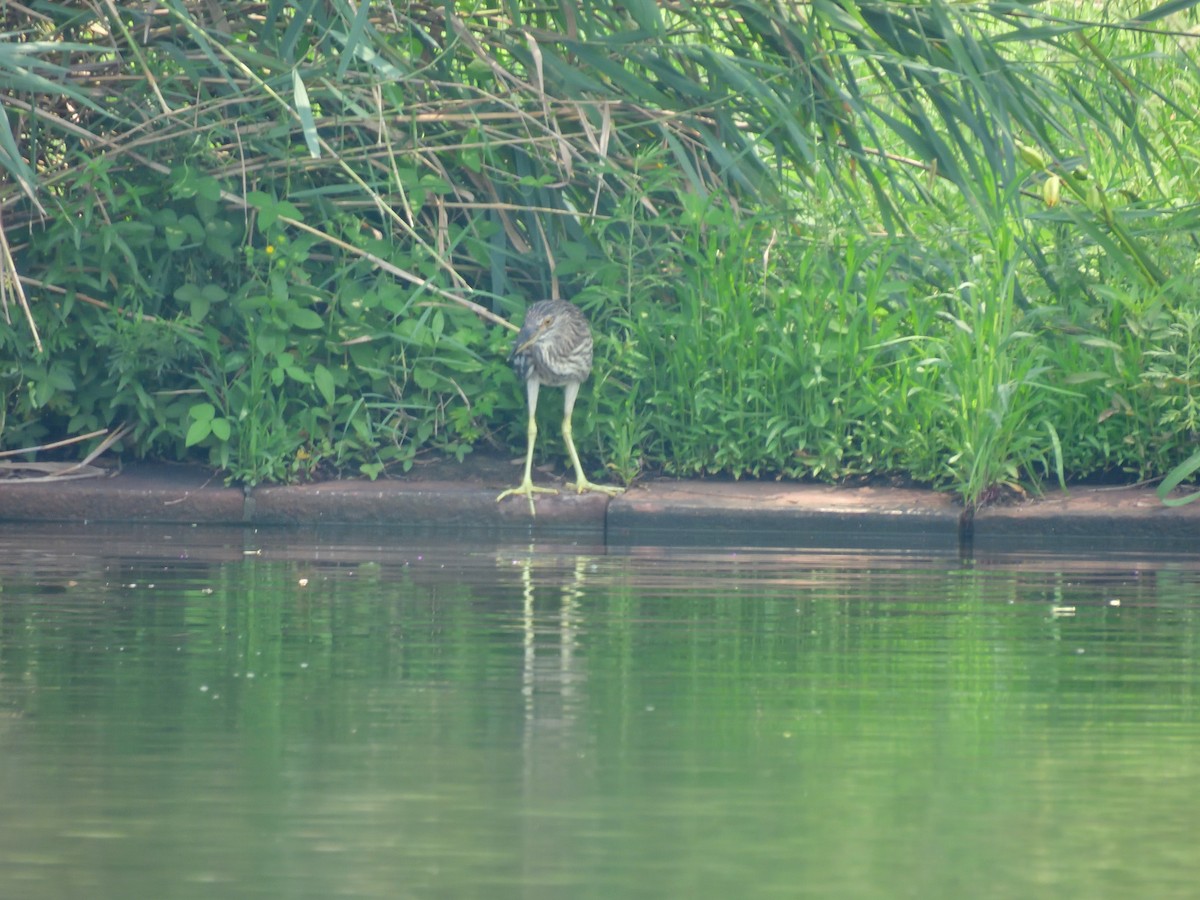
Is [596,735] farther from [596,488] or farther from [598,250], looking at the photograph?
[598,250]

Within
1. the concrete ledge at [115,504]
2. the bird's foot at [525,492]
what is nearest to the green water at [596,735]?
the bird's foot at [525,492]

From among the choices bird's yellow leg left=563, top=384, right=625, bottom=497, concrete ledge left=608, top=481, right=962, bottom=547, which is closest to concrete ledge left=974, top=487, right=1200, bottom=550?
concrete ledge left=608, top=481, right=962, bottom=547

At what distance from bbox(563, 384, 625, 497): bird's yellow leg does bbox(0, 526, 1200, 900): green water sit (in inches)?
70.3

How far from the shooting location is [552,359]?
816 cm

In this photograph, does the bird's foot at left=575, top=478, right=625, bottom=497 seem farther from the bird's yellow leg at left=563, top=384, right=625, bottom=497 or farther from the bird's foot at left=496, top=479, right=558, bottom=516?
the bird's foot at left=496, top=479, right=558, bottom=516

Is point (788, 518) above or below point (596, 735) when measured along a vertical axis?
above

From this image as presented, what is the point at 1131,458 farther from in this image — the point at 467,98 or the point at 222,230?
the point at 222,230

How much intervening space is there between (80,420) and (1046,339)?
393cm

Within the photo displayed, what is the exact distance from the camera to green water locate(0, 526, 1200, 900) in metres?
2.74

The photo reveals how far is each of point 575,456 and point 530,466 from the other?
0.18 m

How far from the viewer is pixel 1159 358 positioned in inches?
326

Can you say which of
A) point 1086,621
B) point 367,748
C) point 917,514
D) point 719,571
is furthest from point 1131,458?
point 367,748

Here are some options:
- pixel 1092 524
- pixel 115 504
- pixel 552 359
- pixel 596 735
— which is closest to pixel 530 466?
pixel 552 359

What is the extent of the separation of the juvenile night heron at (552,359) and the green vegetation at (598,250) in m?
0.26
